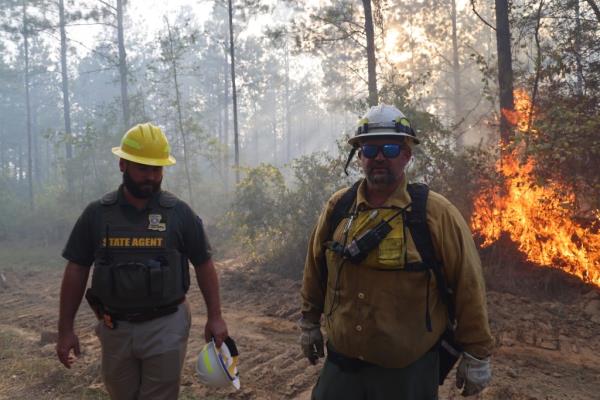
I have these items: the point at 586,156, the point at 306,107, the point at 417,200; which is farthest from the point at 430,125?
Result: the point at 306,107

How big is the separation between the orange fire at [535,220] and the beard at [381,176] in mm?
6339

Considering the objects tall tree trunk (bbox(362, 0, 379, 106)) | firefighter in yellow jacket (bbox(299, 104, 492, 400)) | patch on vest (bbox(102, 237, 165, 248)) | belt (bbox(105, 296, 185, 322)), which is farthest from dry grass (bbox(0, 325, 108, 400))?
tall tree trunk (bbox(362, 0, 379, 106))

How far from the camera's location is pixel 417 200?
2.53 meters

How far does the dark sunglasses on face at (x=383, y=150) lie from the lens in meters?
2.65

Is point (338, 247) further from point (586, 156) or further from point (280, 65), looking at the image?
point (280, 65)

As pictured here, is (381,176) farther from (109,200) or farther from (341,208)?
(109,200)

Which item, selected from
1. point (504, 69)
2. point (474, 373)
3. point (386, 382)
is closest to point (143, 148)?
point (386, 382)

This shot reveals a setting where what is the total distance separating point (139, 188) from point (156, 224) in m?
0.28

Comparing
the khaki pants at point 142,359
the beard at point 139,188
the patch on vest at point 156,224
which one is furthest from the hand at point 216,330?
the beard at point 139,188

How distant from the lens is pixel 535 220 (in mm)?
8109

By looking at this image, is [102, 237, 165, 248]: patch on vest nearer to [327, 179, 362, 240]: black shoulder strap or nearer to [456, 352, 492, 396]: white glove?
[327, 179, 362, 240]: black shoulder strap

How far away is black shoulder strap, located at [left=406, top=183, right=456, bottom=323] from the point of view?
241 cm

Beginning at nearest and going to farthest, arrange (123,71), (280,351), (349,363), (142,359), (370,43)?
1. (349,363)
2. (142,359)
3. (280,351)
4. (370,43)
5. (123,71)

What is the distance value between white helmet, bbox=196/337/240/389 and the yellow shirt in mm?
881
